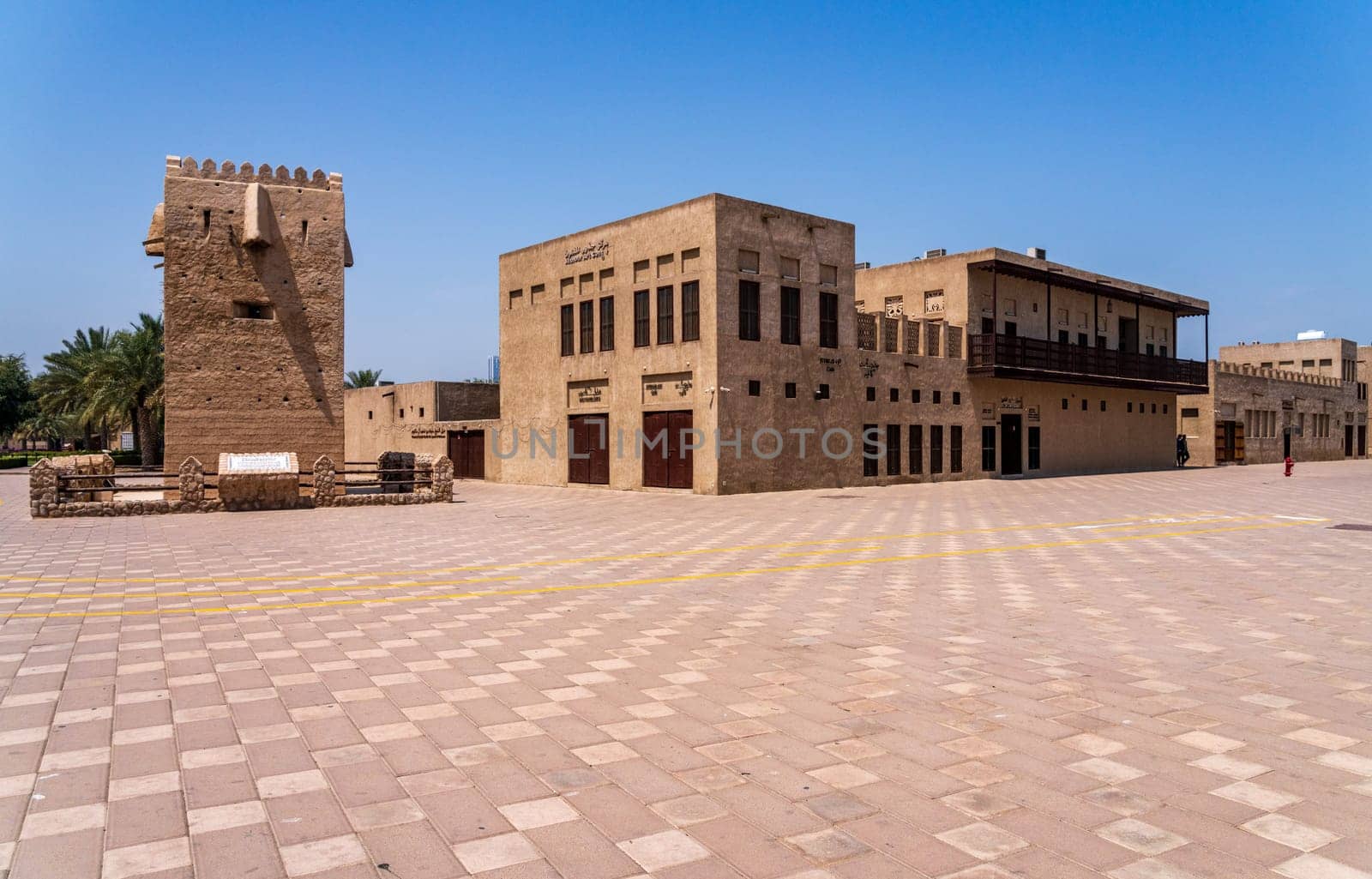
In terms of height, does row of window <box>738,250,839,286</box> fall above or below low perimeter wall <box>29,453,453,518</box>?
above

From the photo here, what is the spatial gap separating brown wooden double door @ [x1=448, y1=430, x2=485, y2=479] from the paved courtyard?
82.0ft

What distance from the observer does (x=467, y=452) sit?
123ft

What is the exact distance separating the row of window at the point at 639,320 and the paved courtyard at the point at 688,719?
52.5ft

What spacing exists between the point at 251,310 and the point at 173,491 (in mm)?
5182

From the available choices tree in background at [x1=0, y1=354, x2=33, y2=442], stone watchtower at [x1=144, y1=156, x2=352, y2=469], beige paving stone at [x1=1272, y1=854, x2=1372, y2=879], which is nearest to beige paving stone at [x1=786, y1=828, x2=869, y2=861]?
beige paving stone at [x1=1272, y1=854, x2=1372, y2=879]

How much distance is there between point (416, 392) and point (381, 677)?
35.9 meters

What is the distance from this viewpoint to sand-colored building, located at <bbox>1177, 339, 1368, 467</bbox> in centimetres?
4953

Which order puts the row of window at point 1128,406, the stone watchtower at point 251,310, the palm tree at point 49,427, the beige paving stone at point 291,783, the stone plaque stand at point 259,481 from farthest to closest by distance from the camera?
1. the palm tree at point 49,427
2. the row of window at point 1128,406
3. the stone watchtower at point 251,310
4. the stone plaque stand at point 259,481
5. the beige paving stone at point 291,783

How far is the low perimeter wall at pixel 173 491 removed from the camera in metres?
18.9

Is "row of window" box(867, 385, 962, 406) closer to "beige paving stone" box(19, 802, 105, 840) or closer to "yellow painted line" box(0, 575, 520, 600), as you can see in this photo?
"yellow painted line" box(0, 575, 520, 600)

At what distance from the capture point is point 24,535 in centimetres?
1549

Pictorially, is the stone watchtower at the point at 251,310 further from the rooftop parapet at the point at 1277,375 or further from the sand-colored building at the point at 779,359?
the rooftop parapet at the point at 1277,375

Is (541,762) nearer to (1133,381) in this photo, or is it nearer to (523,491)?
(523,491)

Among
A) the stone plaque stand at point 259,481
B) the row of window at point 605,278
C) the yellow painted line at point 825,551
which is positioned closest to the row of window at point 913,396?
the row of window at point 605,278
